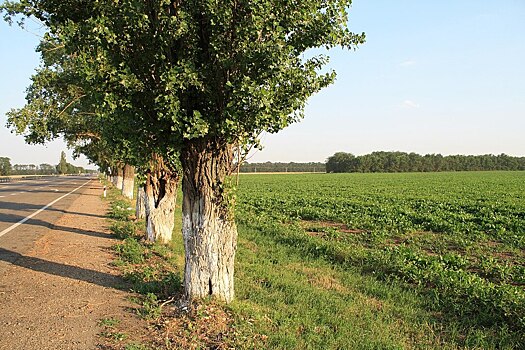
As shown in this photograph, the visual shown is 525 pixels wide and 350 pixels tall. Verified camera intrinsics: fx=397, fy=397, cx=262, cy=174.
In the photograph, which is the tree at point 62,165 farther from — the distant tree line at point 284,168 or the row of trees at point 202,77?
the row of trees at point 202,77

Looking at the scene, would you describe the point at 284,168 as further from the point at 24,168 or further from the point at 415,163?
the point at 24,168

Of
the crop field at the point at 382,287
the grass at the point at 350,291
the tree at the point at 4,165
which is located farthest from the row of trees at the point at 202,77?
the tree at the point at 4,165

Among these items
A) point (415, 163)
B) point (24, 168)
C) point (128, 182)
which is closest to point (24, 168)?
point (24, 168)

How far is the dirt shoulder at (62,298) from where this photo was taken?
4.94 metres

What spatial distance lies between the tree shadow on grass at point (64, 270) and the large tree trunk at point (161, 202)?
2.92 m

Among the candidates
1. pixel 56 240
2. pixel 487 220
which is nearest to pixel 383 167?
pixel 487 220

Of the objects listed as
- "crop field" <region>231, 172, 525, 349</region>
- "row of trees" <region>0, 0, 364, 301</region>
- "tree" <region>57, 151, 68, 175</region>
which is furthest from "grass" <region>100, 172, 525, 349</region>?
"tree" <region>57, 151, 68, 175</region>

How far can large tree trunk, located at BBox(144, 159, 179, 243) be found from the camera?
1122 centimetres

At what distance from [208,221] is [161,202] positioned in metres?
5.78

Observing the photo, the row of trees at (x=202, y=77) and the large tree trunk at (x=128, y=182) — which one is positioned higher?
the row of trees at (x=202, y=77)

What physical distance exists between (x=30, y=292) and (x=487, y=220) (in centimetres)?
1596

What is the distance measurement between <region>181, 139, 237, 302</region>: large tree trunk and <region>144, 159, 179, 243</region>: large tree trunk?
532cm

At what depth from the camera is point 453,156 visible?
134 m

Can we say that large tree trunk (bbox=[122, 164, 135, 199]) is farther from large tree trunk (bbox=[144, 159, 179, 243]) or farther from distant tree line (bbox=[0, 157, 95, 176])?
distant tree line (bbox=[0, 157, 95, 176])
